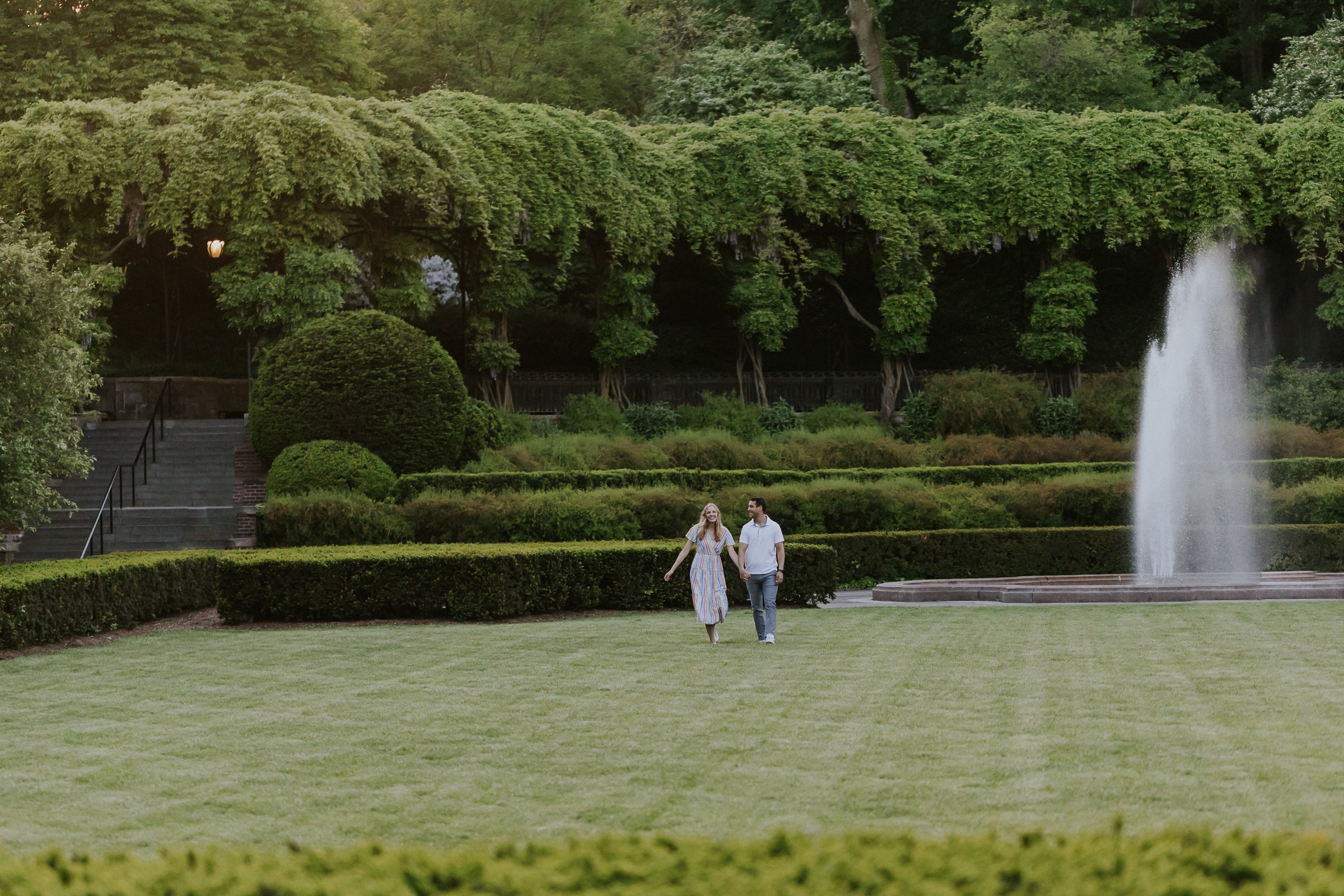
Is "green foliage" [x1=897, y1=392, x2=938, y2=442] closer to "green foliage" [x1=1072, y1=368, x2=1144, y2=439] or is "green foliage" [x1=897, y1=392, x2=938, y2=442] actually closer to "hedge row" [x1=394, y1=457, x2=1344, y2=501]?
"green foliage" [x1=1072, y1=368, x2=1144, y2=439]

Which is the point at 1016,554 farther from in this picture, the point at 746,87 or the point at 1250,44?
the point at 1250,44

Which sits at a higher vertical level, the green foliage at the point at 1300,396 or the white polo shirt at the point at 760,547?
the green foliage at the point at 1300,396

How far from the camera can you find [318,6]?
3475 centimetres

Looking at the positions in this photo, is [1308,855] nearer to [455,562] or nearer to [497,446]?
[455,562]

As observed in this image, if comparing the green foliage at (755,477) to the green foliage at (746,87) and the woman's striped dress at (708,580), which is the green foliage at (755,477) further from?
the green foliage at (746,87)

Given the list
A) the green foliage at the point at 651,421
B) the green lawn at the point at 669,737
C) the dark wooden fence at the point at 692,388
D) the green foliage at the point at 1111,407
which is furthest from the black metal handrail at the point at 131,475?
the green foliage at the point at 1111,407

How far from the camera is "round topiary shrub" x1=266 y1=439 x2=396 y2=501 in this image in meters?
21.2

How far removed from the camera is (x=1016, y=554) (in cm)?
2077

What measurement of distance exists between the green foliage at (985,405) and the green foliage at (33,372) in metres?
17.6

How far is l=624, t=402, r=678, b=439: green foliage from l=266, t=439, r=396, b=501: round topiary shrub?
774 cm

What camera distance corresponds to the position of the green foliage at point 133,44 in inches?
1216

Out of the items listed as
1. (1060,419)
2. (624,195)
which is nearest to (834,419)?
(1060,419)

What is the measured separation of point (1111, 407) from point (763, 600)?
18832 mm

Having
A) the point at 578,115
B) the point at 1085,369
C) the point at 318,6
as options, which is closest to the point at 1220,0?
the point at 1085,369
